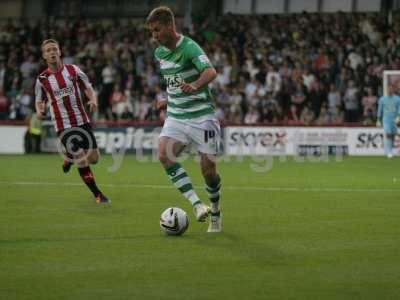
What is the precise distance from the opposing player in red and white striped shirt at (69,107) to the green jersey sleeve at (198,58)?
412 cm

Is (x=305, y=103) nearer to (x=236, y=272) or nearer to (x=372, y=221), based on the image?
(x=372, y=221)

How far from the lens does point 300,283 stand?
7.39 metres

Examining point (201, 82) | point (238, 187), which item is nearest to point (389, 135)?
point (238, 187)

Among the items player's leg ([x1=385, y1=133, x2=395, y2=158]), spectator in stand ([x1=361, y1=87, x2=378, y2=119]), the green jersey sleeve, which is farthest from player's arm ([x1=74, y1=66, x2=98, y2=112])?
spectator in stand ([x1=361, y1=87, x2=378, y2=119])

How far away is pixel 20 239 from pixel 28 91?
22671mm

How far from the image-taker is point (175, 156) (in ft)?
34.7

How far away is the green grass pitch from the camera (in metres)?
7.24

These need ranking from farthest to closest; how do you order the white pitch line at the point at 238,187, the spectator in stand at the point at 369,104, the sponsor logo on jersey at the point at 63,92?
the spectator in stand at the point at 369,104 < the white pitch line at the point at 238,187 < the sponsor logo on jersey at the point at 63,92

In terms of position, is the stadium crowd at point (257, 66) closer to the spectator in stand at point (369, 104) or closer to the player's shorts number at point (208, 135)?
the spectator in stand at point (369, 104)

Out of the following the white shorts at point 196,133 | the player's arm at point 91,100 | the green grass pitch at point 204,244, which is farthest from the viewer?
the player's arm at point 91,100

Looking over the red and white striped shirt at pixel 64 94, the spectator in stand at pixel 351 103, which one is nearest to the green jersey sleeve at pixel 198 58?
the red and white striped shirt at pixel 64 94

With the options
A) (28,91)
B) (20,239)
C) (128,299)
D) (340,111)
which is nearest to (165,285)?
(128,299)

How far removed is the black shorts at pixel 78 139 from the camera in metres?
14.4

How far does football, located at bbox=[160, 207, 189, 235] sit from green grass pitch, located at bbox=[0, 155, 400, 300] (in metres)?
0.15
